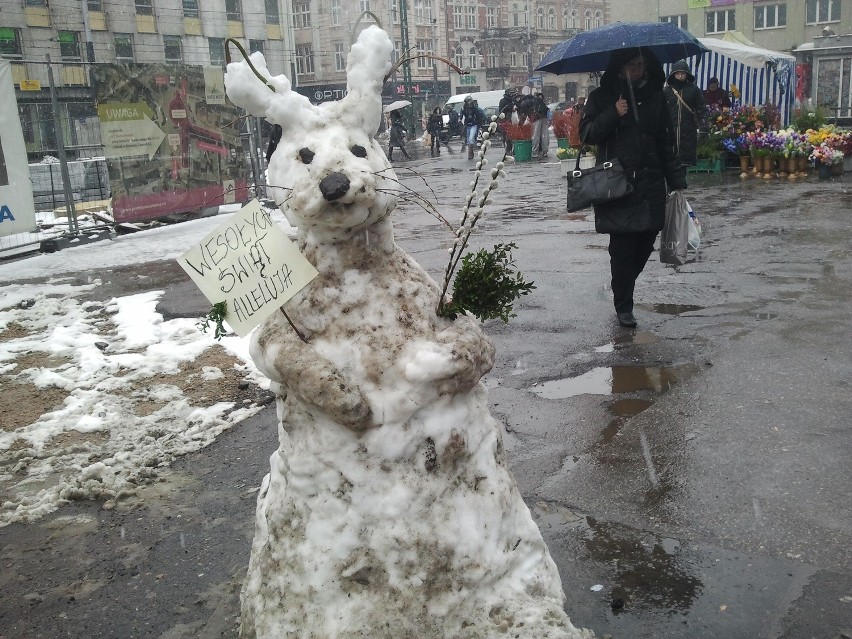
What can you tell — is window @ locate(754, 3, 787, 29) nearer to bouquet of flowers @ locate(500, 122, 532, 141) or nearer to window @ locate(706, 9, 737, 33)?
window @ locate(706, 9, 737, 33)

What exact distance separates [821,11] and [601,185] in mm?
50838

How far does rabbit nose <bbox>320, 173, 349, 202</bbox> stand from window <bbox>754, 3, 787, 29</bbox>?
54.2 metres

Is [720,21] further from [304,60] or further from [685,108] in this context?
[685,108]

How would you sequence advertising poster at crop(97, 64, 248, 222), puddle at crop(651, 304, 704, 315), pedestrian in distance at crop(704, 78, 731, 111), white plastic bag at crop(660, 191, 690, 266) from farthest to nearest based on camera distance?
pedestrian in distance at crop(704, 78, 731, 111) → advertising poster at crop(97, 64, 248, 222) → puddle at crop(651, 304, 704, 315) → white plastic bag at crop(660, 191, 690, 266)

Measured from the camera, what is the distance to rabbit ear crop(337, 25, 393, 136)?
9.33ft

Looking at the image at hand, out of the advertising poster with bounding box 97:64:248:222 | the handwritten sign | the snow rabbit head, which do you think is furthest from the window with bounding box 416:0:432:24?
the handwritten sign

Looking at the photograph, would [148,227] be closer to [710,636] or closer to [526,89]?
[710,636]

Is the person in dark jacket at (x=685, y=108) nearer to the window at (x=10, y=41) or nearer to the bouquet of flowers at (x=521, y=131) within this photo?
the bouquet of flowers at (x=521, y=131)

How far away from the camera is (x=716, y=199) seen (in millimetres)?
13445

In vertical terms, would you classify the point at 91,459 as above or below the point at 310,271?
below

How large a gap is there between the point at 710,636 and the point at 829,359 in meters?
3.32

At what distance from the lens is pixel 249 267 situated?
2691 mm

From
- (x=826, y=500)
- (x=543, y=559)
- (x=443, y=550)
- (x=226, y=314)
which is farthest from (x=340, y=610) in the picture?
(x=826, y=500)

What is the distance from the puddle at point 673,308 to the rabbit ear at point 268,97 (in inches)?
195
